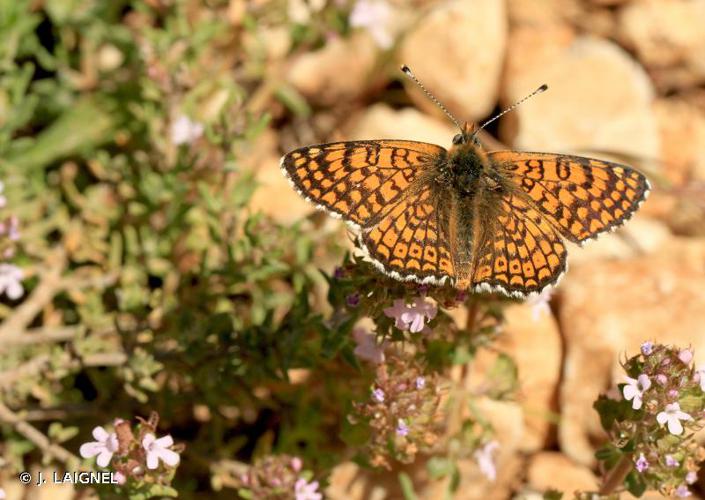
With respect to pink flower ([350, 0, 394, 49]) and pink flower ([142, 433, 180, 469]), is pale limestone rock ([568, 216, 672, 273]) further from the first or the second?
pink flower ([142, 433, 180, 469])

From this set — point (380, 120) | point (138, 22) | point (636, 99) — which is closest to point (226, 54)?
point (138, 22)

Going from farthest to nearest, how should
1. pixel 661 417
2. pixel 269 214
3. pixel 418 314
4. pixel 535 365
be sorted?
1. pixel 269 214
2. pixel 535 365
3. pixel 418 314
4. pixel 661 417

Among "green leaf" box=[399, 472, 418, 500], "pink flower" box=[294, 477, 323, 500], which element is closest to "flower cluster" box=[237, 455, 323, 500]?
"pink flower" box=[294, 477, 323, 500]

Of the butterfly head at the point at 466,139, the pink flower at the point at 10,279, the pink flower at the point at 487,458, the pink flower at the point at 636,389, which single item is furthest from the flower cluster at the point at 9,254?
the pink flower at the point at 636,389

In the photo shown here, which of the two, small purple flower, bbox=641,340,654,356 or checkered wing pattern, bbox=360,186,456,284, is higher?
checkered wing pattern, bbox=360,186,456,284

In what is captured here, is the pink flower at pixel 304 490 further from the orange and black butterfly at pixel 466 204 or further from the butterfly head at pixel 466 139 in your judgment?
the butterfly head at pixel 466 139

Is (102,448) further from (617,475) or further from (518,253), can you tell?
(617,475)

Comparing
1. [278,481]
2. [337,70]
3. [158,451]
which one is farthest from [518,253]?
[337,70]

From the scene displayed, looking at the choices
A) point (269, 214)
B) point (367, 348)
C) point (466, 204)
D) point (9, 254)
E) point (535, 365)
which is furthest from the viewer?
point (269, 214)
